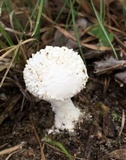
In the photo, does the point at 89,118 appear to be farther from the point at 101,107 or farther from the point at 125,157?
the point at 125,157

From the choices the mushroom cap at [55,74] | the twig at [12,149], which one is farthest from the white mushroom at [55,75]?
the twig at [12,149]

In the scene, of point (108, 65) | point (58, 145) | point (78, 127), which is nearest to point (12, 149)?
point (58, 145)

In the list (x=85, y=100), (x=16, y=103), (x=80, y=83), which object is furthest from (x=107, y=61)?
(x=16, y=103)

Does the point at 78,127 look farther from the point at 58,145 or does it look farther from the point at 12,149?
the point at 12,149

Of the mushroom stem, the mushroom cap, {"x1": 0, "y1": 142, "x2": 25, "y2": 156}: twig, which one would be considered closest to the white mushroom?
the mushroom cap

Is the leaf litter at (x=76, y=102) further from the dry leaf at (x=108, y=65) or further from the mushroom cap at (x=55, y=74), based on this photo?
the mushroom cap at (x=55, y=74)

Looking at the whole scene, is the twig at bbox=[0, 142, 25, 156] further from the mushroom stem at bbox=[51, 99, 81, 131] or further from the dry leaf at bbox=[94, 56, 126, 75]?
the dry leaf at bbox=[94, 56, 126, 75]

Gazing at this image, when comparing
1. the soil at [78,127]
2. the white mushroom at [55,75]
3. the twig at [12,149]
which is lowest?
the soil at [78,127]
